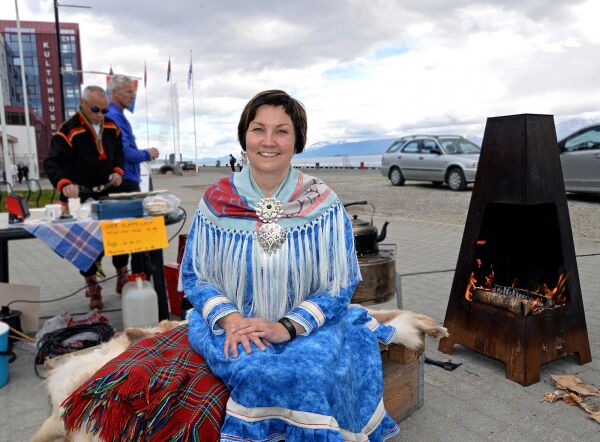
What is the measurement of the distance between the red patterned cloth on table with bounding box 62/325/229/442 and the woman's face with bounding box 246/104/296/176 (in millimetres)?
907

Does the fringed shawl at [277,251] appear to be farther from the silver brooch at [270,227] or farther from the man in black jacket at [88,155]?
the man in black jacket at [88,155]

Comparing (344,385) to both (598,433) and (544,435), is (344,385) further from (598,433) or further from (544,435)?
(598,433)

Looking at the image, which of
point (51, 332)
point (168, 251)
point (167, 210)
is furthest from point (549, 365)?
point (168, 251)

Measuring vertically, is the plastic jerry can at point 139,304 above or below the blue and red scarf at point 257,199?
below

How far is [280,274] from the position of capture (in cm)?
210

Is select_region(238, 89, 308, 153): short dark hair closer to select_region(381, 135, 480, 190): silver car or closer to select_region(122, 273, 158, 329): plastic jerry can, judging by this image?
select_region(122, 273, 158, 329): plastic jerry can

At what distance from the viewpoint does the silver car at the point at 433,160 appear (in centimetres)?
1416

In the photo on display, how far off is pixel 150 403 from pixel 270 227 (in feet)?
2.72

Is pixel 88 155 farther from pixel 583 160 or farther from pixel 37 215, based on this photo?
pixel 583 160

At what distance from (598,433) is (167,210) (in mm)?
3182

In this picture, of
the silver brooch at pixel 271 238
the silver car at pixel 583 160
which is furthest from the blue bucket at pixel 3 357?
the silver car at pixel 583 160

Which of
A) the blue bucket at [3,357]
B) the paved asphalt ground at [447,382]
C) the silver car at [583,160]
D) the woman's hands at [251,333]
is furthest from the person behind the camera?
the silver car at [583,160]

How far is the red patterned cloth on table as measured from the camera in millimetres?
1779

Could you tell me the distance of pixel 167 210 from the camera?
154 inches
